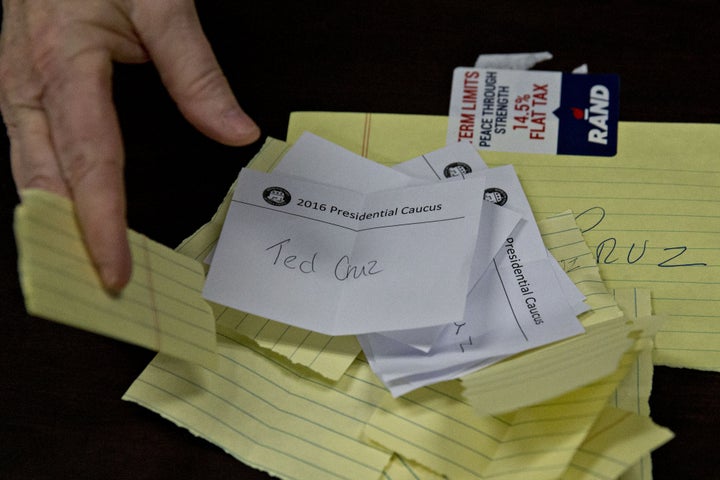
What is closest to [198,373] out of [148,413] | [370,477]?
[148,413]

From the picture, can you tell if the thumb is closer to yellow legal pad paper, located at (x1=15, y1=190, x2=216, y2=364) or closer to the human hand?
the human hand

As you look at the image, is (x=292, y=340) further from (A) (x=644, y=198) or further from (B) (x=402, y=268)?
(A) (x=644, y=198)

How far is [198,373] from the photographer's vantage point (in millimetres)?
652

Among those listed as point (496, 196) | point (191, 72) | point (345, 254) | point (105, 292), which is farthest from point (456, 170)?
point (105, 292)

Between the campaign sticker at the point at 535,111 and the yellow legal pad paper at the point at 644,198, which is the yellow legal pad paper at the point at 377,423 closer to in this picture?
the yellow legal pad paper at the point at 644,198

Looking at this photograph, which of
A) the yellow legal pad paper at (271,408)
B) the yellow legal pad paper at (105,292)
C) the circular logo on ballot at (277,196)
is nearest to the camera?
the yellow legal pad paper at (105,292)

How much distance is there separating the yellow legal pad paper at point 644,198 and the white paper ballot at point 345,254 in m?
0.09

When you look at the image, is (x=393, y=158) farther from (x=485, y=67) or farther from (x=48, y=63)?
(x=48, y=63)

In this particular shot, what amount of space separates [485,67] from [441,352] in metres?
0.36

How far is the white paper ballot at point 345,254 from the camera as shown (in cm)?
65

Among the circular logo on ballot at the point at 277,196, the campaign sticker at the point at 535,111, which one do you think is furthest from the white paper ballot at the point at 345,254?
the campaign sticker at the point at 535,111

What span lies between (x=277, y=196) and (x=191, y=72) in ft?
0.44

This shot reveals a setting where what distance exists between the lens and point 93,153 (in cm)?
57

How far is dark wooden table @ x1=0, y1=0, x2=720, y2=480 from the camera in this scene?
625 millimetres
